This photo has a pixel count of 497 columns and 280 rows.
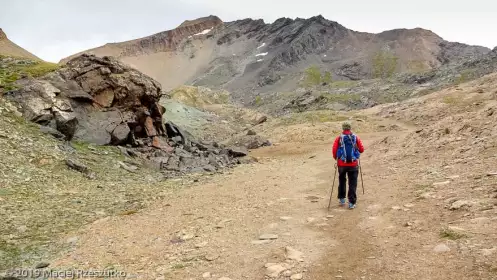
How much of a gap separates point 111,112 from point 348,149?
67.8 feet

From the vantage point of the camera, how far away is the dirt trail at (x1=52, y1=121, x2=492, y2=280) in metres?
7.89

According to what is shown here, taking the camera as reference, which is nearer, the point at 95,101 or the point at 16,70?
the point at 95,101

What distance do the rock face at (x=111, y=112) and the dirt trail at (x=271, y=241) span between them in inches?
428

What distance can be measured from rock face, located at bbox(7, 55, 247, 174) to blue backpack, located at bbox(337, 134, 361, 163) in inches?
535

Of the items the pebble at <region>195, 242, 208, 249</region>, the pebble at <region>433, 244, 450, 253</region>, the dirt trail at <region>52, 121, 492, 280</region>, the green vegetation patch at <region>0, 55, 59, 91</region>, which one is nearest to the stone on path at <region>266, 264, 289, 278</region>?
the dirt trail at <region>52, 121, 492, 280</region>

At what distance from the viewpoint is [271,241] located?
9906 mm

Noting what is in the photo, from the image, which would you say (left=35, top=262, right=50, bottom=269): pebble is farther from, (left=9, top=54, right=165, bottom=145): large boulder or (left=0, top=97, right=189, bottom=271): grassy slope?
(left=9, top=54, right=165, bottom=145): large boulder

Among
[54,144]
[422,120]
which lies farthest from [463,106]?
[54,144]

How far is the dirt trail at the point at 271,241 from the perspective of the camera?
25.9ft

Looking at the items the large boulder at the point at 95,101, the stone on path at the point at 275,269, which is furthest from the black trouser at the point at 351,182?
the large boulder at the point at 95,101

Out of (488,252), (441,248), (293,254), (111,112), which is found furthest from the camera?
(111,112)

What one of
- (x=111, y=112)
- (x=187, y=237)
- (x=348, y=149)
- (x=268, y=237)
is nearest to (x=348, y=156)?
(x=348, y=149)

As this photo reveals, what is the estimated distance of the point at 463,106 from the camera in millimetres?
40406

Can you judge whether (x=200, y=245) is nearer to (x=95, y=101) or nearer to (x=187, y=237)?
(x=187, y=237)
